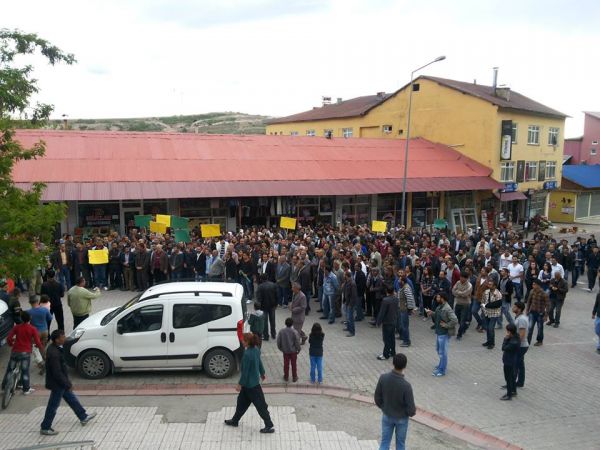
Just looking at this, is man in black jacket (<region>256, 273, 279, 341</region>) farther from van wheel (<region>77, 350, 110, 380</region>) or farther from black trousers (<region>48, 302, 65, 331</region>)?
black trousers (<region>48, 302, 65, 331</region>)

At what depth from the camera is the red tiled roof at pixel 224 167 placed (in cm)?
2197

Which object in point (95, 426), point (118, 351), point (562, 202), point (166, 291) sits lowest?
point (95, 426)

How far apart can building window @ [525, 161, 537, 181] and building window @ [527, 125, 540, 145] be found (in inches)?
55.5

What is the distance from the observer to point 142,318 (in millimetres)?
9508

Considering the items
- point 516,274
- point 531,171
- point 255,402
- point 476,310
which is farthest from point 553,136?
point 255,402

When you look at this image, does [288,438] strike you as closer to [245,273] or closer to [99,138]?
[245,273]

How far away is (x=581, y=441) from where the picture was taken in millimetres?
7859

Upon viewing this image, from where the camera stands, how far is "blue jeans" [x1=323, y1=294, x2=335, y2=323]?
44.0 ft

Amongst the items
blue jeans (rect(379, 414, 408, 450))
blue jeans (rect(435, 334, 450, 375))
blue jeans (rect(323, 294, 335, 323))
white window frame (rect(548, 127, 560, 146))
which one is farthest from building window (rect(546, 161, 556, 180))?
blue jeans (rect(379, 414, 408, 450))

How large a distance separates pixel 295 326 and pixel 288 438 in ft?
11.9

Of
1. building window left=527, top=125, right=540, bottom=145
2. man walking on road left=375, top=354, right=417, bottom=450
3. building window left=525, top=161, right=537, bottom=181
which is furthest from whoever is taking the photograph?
building window left=525, top=161, right=537, bottom=181

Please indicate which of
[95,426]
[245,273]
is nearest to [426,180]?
[245,273]

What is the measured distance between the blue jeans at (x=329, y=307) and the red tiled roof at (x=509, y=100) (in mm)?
22616

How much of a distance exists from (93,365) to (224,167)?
16.8 metres
